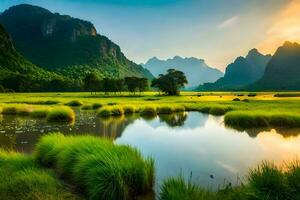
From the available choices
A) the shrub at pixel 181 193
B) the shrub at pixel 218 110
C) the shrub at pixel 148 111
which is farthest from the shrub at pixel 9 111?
the shrub at pixel 181 193

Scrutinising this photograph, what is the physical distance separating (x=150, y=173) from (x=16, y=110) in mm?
40092

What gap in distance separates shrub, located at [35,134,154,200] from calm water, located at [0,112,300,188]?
6.37ft

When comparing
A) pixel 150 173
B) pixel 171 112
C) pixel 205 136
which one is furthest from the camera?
pixel 171 112

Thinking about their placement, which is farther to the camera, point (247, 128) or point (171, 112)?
point (171, 112)

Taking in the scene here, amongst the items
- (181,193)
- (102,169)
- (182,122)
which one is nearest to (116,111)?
(182,122)

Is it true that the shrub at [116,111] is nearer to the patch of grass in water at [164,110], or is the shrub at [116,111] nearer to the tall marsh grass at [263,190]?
the patch of grass in water at [164,110]

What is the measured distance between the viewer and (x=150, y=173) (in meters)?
11.8

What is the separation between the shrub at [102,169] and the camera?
987 cm

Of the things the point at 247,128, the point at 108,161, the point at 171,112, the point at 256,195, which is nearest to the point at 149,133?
the point at 247,128

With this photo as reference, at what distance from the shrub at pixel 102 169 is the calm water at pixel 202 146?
194 cm

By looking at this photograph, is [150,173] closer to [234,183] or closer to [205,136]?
[234,183]

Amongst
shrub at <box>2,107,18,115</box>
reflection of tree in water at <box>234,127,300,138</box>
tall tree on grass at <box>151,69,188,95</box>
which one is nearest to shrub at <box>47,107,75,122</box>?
shrub at <box>2,107,18,115</box>

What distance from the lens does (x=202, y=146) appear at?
70.8 ft

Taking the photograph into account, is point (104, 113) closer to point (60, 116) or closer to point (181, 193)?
point (60, 116)
